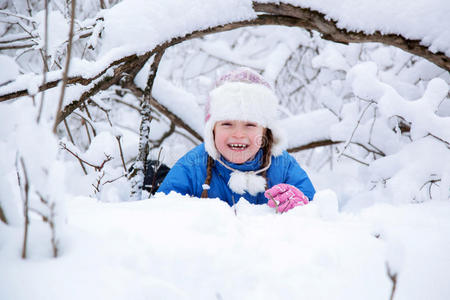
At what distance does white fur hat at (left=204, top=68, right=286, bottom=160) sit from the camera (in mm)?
2195

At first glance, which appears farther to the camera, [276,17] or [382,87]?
[382,87]

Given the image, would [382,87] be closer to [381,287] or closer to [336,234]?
[336,234]

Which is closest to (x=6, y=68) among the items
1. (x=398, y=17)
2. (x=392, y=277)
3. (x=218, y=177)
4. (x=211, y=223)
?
(x=211, y=223)

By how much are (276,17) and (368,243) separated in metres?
1.29

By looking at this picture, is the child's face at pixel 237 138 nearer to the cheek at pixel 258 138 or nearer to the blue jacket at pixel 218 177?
the cheek at pixel 258 138

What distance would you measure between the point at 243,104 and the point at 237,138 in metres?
0.24

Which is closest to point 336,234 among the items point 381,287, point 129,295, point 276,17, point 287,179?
point 381,287

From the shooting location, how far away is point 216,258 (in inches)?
31.1

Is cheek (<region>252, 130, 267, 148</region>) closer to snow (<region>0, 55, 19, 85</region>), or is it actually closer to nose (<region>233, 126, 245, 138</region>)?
nose (<region>233, 126, 245, 138</region>)

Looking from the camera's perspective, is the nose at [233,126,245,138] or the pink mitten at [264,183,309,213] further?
the nose at [233,126,245,138]

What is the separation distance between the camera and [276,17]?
1.76 meters

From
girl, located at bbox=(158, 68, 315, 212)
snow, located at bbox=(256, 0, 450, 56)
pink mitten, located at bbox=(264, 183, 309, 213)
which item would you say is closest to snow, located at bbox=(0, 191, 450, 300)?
pink mitten, located at bbox=(264, 183, 309, 213)

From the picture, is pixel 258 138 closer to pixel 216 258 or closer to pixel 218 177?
pixel 218 177

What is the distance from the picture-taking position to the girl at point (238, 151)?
2.23 metres
